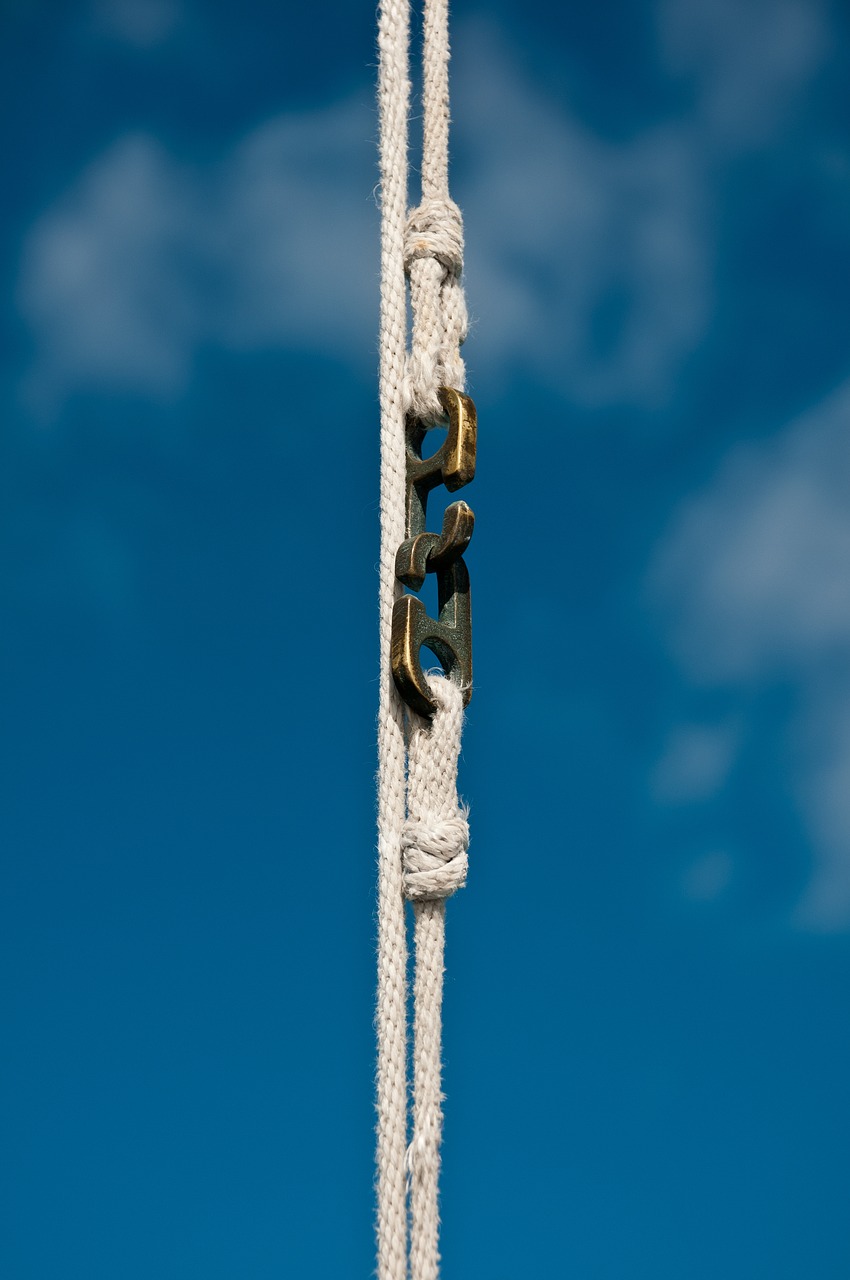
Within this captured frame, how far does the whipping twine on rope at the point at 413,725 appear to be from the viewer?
1965mm

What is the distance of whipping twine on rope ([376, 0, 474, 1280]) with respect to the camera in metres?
1.96

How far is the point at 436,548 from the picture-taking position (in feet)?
7.13

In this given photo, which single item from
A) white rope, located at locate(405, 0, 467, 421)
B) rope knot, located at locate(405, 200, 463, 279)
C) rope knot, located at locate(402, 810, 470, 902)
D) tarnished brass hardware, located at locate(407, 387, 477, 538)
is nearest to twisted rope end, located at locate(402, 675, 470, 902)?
rope knot, located at locate(402, 810, 470, 902)

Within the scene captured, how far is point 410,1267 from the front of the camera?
1.93m

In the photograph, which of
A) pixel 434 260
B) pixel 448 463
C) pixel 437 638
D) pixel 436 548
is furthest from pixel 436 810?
pixel 434 260

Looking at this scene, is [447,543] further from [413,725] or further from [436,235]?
[436,235]

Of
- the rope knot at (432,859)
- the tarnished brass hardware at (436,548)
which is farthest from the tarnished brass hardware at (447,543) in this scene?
the rope knot at (432,859)

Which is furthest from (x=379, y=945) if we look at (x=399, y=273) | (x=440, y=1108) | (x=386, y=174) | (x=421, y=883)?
(x=386, y=174)

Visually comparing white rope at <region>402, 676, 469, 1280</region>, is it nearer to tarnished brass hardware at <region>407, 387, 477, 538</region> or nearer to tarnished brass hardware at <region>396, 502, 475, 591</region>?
tarnished brass hardware at <region>396, 502, 475, 591</region>

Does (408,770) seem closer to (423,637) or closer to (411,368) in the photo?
(423,637)

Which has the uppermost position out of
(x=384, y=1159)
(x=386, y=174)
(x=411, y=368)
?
(x=386, y=174)

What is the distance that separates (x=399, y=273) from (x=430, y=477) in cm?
32

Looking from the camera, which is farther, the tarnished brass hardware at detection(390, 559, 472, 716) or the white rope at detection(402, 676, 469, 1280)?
the tarnished brass hardware at detection(390, 559, 472, 716)

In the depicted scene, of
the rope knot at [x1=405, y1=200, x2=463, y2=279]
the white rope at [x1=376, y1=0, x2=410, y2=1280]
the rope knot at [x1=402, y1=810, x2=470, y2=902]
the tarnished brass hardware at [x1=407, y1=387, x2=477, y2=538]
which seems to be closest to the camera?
the white rope at [x1=376, y1=0, x2=410, y2=1280]
